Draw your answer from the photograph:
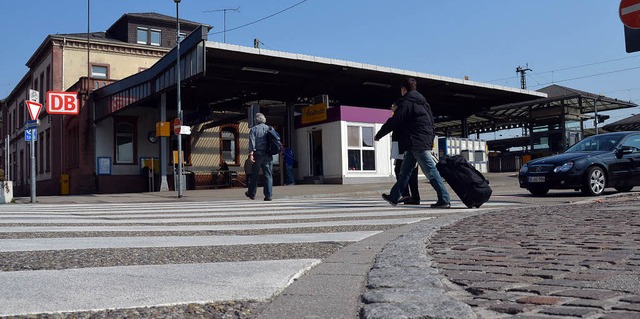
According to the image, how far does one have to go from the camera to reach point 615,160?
1313 centimetres

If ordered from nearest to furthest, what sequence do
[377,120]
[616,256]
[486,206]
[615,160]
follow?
[616,256] → [486,206] → [615,160] → [377,120]

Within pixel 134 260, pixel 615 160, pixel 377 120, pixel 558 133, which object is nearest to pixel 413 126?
pixel 134 260

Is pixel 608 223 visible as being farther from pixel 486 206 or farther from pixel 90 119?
pixel 90 119

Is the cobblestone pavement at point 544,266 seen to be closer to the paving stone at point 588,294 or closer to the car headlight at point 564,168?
the paving stone at point 588,294

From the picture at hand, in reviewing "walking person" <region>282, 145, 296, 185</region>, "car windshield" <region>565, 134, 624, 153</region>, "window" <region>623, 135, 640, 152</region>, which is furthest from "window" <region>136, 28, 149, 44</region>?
"window" <region>623, 135, 640, 152</region>

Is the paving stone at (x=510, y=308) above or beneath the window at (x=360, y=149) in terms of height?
beneath

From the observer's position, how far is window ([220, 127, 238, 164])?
105ft

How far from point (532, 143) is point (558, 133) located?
8.73 feet

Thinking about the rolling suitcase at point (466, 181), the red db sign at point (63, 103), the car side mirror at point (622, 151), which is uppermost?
the red db sign at point (63, 103)

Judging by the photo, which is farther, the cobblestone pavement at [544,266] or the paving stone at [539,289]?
the paving stone at [539,289]

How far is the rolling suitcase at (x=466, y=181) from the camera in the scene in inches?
353

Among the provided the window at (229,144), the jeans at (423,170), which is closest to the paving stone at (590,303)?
the jeans at (423,170)

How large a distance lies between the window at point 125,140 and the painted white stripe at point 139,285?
27090 mm

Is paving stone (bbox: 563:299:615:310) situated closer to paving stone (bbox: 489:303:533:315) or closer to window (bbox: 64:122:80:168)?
paving stone (bbox: 489:303:533:315)
